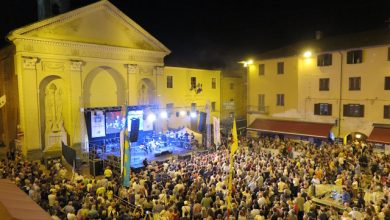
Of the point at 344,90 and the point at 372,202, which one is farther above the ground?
the point at 344,90

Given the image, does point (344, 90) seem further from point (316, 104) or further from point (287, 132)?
point (287, 132)

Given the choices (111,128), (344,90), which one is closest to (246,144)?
(344,90)

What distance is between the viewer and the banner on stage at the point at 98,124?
888 inches

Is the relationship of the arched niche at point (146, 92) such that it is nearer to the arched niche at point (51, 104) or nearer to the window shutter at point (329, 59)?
the arched niche at point (51, 104)

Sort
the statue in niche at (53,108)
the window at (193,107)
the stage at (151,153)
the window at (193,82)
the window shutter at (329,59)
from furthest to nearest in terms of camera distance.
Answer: the window at (193,107) < the window at (193,82) < the window shutter at (329,59) < the statue in niche at (53,108) < the stage at (151,153)

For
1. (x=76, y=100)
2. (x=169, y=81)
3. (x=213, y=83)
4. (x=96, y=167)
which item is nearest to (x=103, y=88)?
(x=76, y=100)

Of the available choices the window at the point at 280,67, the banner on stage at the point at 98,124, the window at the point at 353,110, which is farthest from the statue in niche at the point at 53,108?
the window at the point at 353,110

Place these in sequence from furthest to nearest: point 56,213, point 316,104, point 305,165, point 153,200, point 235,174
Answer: point 316,104, point 305,165, point 235,174, point 153,200, point 56,213

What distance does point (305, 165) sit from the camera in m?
17.3

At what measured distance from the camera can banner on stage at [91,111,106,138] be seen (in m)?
Result: 22.6

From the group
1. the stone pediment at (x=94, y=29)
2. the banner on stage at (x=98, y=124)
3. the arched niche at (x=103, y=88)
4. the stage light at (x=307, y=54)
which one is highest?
the stone pediment at (x=94, y=29)

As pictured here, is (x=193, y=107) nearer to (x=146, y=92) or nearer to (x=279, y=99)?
(x=146, y=92)

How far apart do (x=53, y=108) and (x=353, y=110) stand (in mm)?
23615

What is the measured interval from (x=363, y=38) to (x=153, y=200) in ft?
75.9
